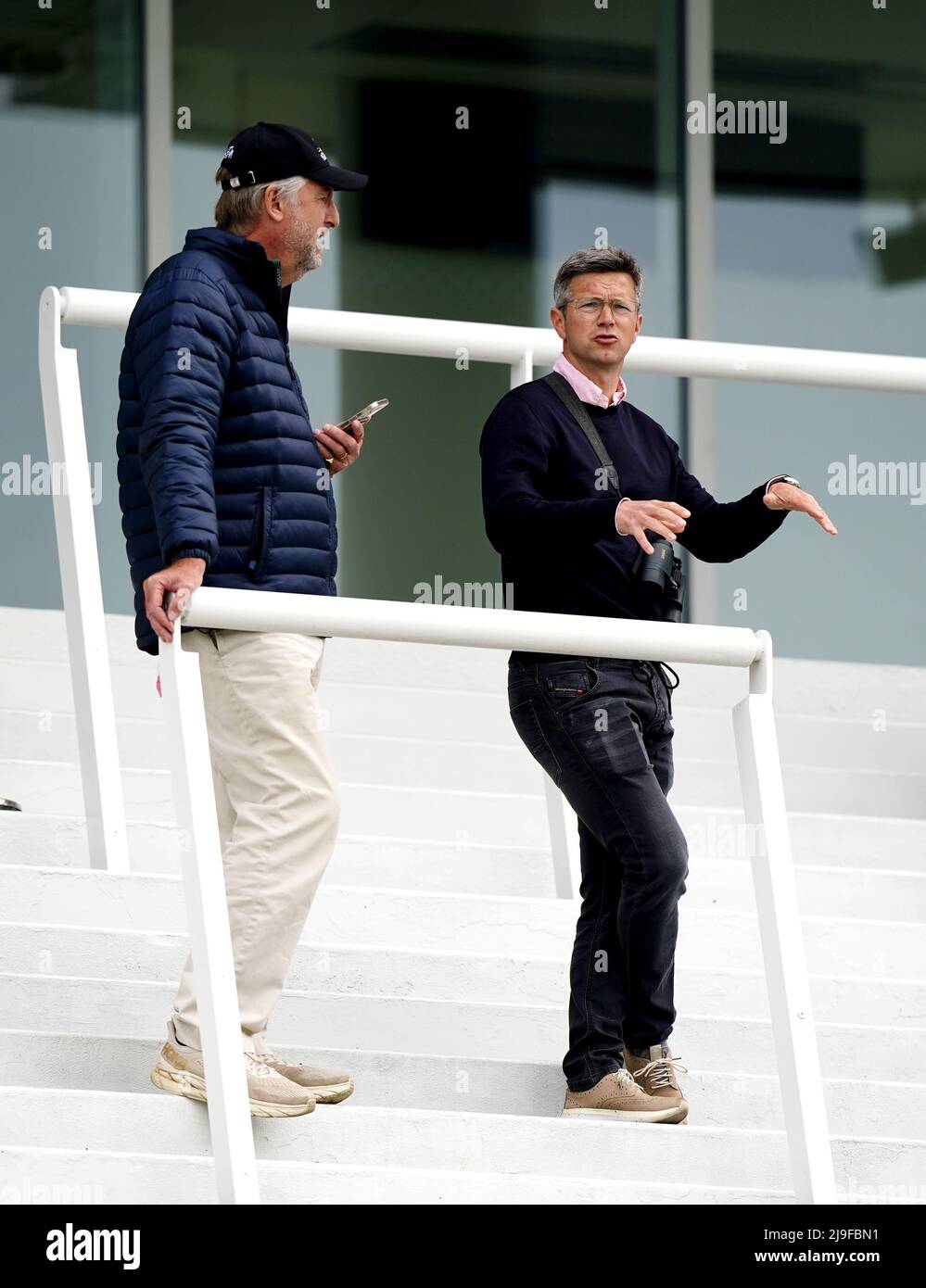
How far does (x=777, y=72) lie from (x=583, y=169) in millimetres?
859

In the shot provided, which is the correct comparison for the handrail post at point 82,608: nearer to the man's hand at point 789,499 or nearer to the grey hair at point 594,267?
the grey hair at point 594,267

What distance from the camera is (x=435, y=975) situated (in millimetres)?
3531

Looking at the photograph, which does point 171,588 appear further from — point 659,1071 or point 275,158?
point 659,1071

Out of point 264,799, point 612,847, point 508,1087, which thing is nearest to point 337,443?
point 264,799

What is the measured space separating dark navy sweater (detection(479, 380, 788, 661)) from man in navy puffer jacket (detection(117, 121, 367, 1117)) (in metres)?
0.30

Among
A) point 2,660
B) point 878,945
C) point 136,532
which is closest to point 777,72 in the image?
point 2,660

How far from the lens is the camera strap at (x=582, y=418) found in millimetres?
3533

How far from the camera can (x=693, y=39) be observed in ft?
25.8

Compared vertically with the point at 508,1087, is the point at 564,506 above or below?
above

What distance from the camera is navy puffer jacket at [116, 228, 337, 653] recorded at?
3.10 m

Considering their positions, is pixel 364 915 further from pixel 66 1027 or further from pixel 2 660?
pixel 2 660

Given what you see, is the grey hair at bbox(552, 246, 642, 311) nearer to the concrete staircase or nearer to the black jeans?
the black jeans

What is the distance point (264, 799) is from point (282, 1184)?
0.59 metres

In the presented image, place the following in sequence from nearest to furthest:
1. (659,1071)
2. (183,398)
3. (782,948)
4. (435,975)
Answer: (782,948), (183,398), (659,1071), (435,975)
